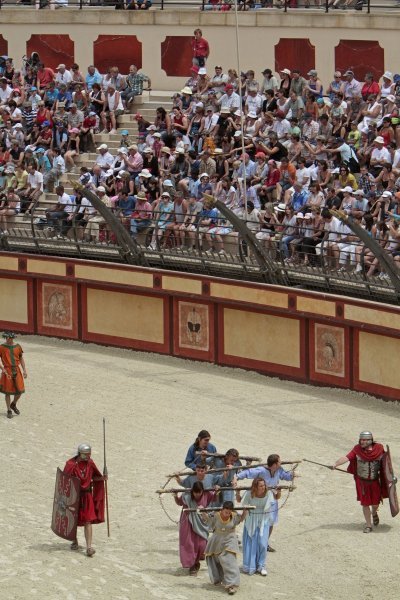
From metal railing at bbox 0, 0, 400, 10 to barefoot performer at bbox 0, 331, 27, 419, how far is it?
1303 cm

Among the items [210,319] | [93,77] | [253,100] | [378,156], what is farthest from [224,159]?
[93,77]

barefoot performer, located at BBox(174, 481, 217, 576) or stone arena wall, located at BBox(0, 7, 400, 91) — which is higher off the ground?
stone arena wall, located at BBox(0, 7, 400, 91)

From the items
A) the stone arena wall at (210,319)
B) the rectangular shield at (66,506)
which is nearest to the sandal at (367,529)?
the rectangular shield at (66,506)

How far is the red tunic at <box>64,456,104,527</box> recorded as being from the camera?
21.0 metres

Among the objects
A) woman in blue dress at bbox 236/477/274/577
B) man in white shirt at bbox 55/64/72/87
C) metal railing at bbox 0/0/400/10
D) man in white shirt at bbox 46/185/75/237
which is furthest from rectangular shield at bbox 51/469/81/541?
man in white shirt at bbox 55/64/72/87

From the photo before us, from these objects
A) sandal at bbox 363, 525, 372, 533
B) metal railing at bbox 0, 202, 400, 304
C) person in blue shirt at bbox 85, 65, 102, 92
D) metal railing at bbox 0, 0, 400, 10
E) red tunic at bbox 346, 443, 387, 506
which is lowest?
sandal at bbox 363, 525, 372, 533

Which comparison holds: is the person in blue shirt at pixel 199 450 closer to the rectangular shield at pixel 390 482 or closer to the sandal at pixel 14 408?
the rectangular shield at pixel 390 482

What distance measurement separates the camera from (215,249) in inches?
1198

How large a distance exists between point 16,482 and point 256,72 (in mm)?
16685

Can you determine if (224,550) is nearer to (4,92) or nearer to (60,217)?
(60,217)

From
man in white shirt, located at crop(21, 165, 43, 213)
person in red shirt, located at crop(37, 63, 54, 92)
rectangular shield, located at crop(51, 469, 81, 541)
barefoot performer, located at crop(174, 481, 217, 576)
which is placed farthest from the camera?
person in red shirt, located at crop(37, 63, 54, 92)

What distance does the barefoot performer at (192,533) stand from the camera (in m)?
20.5

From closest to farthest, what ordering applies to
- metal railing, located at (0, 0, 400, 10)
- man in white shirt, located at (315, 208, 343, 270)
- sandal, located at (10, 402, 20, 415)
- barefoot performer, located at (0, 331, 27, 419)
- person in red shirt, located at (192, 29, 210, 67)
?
barefoot performer, located at (0, 331, 27, 419) → sandal, located at (10, 402, 20, 415) → man in white shirt, located at (315, 208, 343, 270) → metal railing, located at (0, 0, 400, 10) → person in red shirt, located at (192, 29, 210, 67)

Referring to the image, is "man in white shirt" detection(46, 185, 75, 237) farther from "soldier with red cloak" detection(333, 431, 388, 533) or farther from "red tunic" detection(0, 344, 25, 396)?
"soldier with red cloak" detection(333, 431, 388, 533)
